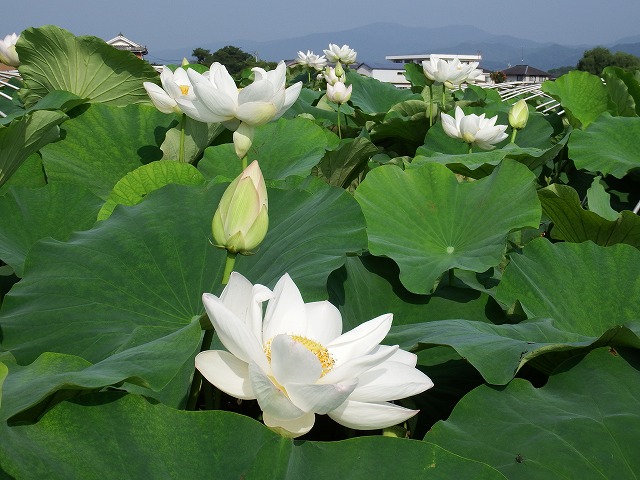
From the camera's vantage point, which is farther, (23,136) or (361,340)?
(23,136)

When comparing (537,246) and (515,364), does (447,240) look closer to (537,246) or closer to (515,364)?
(537,246)

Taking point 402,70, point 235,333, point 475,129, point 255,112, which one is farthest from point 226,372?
point 402,70

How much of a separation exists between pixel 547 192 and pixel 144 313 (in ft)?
3.90

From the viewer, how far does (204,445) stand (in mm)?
700

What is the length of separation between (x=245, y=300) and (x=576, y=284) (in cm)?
81

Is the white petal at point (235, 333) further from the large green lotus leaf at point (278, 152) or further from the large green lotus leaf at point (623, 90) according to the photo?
the large green lotus leaf at point (623, 90)

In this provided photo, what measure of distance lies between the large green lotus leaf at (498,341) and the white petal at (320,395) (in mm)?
294

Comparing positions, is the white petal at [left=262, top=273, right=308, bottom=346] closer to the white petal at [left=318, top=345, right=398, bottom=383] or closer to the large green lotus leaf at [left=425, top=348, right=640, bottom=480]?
the white petal at [left=318, top=345, right=398, bottom=383]

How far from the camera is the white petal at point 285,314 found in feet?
2.67

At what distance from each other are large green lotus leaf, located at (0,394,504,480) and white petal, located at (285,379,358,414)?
0.05 m

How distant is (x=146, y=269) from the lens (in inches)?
46.4

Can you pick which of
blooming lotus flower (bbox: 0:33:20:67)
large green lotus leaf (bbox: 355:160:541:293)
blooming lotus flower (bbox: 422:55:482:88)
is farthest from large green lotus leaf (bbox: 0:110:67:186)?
blooming lotus flower (bbox: 422:55:482:88)

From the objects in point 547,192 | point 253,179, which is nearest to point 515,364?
point 253,179

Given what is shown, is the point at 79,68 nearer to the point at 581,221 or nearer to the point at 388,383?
the point at 581,221
